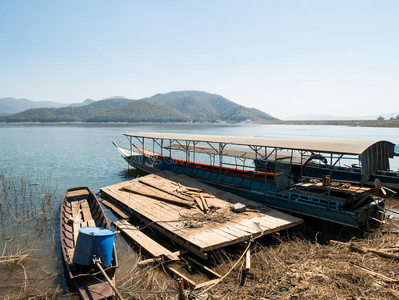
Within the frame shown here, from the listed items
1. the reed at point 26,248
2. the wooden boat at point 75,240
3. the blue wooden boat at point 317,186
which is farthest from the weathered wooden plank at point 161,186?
the reed at point 26,248

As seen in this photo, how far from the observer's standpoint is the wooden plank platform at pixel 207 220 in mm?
10008

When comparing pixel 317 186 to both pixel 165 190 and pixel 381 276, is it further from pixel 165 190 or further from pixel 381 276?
pixel 165 190

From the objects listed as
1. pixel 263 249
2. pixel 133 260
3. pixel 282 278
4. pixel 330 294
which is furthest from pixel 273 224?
pixel 133 260

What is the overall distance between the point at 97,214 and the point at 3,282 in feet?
14.7

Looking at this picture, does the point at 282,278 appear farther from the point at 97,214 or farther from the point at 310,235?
the point at 97,214

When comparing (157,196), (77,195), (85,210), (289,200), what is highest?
(289,200)

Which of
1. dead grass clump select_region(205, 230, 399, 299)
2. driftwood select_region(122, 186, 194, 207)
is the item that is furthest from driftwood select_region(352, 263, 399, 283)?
driftwood select_region(122, 186, 194, 207)

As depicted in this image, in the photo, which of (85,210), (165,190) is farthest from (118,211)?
(165,190)

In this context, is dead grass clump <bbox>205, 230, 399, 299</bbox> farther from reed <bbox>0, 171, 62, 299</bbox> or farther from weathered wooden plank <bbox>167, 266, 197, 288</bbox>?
reed <bbox>0, 171, 62, 299</bbox>

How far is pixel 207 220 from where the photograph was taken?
11.7 meters

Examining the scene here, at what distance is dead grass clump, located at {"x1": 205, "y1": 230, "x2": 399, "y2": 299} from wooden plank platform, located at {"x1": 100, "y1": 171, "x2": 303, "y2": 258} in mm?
1259

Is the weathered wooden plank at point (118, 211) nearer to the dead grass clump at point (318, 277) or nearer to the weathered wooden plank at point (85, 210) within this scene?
the weathered wooden plank at point (85, 210)

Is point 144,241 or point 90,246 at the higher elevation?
point 90,246

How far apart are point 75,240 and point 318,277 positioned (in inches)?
352
